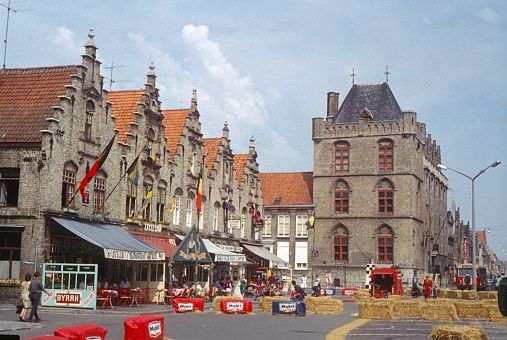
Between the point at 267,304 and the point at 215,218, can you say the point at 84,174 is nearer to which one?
the point at 267,304

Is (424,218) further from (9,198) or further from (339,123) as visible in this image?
(9,198)

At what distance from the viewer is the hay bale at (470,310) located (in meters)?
28.5

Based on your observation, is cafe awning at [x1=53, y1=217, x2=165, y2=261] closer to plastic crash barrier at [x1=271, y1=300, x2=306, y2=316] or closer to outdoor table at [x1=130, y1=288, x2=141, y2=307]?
outdoor table at [x1=130, y1=288, x2=141, y2=307]

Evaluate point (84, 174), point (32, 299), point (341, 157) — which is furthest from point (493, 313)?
point (341, 157)

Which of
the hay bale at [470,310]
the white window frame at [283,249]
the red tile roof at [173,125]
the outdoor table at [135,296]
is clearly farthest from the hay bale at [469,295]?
the white window frame at [283,249]

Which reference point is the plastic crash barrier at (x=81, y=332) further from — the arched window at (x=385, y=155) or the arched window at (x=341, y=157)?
the arched window at (x=341, y=157)

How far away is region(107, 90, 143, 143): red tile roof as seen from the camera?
40531 millimetres

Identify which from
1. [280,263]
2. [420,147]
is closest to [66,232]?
[280,263]

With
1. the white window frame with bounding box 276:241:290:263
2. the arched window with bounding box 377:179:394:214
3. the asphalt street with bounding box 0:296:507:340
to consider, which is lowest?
the asphalt street with bounding box 0:296:507:340

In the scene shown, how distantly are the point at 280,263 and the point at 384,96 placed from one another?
78.8 ft

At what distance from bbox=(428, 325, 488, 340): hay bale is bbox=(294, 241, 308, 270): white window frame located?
5469cm

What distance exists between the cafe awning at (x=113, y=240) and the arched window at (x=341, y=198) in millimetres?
36203

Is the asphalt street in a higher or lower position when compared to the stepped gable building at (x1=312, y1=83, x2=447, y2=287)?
lower

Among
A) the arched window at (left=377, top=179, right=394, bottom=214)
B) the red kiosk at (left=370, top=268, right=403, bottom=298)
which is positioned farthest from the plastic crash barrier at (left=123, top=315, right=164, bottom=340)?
the arched window at (left=377, top=179, right=394, bottom=214)
